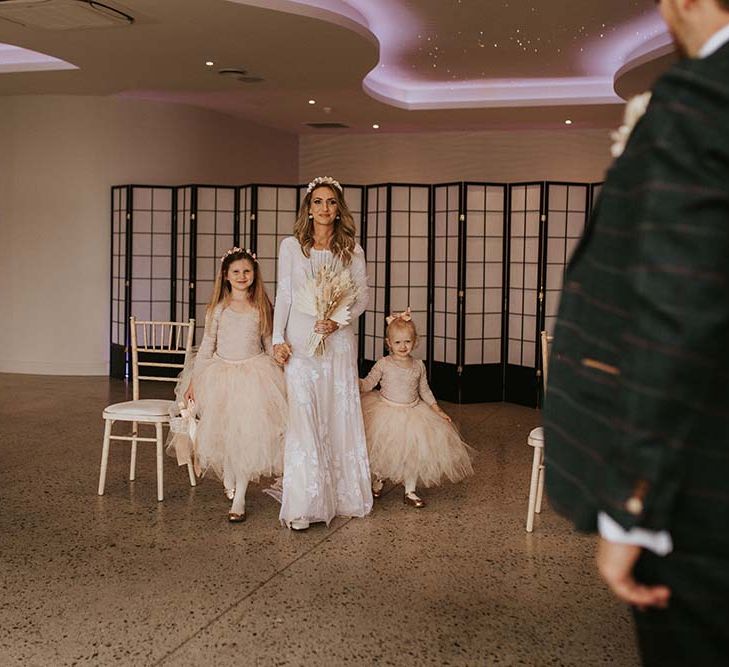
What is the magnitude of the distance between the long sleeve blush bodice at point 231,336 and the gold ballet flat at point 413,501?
106 cm

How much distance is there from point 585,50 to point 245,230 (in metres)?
3.82

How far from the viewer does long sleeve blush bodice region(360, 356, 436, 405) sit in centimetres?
480

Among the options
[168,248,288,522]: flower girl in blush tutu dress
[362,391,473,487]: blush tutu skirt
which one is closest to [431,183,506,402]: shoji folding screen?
[362,391,473,487]: blush tutu skirt

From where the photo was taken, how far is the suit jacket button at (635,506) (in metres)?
1.05

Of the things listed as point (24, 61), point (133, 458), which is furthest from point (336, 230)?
point (24, 61)

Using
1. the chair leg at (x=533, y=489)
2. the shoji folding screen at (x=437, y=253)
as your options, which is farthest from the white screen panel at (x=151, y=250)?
the chair leg at (x=533, y=489)

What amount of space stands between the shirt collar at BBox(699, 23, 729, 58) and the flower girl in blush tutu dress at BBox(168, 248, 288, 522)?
11.4 feet

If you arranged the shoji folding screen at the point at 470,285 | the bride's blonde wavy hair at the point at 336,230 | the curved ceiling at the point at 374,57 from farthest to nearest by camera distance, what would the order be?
the shoji folding screen at the point at 470,285 → the curved ceiling at the point at 374,57 → the bride's blonde wavy hair at the point at 336,230

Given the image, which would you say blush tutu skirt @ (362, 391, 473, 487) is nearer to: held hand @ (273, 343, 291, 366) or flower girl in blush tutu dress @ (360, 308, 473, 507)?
flower girl in blush tutu dress @ (360, 308, 473, 507)

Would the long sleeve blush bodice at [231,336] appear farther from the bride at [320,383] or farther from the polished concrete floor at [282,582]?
the polished concrete floor at [282,582]

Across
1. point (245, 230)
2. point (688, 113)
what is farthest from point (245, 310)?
point (245, 230)

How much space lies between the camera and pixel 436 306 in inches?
A: 358

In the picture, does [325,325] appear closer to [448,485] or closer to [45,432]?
[448,485]

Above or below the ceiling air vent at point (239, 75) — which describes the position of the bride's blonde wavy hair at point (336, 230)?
below
